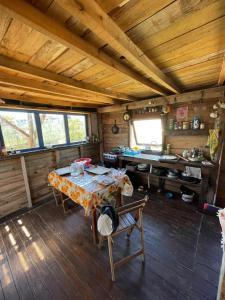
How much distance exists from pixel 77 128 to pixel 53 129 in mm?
747

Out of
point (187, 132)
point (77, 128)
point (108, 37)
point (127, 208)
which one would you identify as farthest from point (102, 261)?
point (77, 128)

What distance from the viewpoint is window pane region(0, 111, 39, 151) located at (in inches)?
105

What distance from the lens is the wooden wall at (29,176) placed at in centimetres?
256

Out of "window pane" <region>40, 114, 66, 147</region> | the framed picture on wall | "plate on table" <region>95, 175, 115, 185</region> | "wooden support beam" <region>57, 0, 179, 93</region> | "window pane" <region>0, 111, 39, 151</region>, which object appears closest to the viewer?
"wooden support beam" <region>57, 0, 179, 93</region>

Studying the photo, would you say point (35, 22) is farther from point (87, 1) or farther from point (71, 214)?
point (71, 214)

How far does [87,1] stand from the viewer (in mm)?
649

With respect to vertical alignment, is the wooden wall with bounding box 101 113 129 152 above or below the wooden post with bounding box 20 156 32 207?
above

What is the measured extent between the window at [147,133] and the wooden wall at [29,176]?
5.70 feet

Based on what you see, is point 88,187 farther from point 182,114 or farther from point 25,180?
point 182,114

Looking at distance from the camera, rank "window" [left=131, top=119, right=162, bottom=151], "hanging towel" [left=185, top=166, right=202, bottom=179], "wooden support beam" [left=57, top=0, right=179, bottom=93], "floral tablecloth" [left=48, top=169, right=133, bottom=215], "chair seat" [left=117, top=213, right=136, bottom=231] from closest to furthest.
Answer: "wooden support beam" [left=57, top=0, right=179, bottom=93], "chair seat" [left=117, top=213, right=136, bottom=231], "floral tablecloth" [left=48, top=169, right=133, bottom=215], "hanging towel" [left=185, top=166, right=202, bottom=179], "window" [left=131, top=119, right=162, bottom=151]

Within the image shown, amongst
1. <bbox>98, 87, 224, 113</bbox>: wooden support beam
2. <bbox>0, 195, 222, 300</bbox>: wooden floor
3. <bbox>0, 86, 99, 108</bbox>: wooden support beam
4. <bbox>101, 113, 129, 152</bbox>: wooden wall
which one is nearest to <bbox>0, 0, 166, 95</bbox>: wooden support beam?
<bbox>0, 86, 99, 108</bbox>: wooden support beam

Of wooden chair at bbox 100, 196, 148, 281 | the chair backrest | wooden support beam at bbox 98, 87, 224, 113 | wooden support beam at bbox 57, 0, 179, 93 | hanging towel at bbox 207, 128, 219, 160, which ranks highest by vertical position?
wooden support beam at bbox 57, 0, 179, 93

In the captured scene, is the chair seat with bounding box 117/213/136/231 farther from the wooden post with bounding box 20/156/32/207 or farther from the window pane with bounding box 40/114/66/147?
the window pane with bounding box 40/114/66/147

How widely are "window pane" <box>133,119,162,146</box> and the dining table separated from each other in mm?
1679
